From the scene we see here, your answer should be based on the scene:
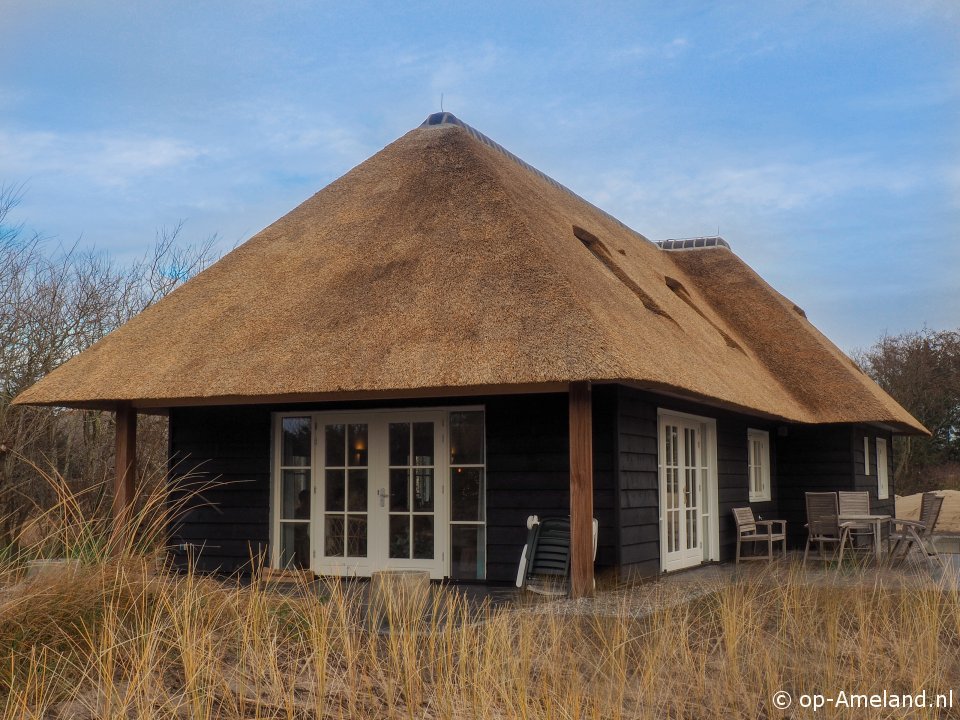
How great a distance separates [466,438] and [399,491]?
2.80 feet

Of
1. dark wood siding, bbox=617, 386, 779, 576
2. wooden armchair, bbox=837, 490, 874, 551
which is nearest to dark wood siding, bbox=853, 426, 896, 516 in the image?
wooden armchair, bbox=837, 490, 874, 551

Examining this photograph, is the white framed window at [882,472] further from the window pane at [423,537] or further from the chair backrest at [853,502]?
the window pane at [423,537]

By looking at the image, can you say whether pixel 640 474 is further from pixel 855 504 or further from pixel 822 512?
pixel 855 504

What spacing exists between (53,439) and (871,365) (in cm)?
2547

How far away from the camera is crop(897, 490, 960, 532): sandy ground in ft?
63.8

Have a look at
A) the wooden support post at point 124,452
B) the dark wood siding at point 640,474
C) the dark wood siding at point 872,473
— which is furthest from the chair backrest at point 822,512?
the wooden support post at point 124,452

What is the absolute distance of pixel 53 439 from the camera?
1396cm

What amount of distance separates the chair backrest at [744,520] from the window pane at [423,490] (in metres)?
4.09

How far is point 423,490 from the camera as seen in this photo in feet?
31.7

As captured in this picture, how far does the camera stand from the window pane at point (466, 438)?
31.3 ft

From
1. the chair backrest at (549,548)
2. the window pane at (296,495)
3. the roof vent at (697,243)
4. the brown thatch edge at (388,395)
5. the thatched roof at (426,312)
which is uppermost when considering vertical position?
the roof vent at (697,243)

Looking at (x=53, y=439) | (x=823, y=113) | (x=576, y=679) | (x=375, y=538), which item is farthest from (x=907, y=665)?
(x=53, y=439)

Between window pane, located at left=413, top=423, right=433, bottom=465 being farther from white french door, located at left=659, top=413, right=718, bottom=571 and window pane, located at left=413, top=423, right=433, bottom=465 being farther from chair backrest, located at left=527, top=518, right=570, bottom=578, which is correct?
white french door, located at left=659, top=413, right=718, bottom=571

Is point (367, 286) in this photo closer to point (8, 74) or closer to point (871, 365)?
point (8, 74)
